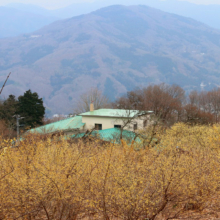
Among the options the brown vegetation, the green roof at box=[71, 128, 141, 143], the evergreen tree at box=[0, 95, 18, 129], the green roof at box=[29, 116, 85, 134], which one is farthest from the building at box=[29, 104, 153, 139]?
the brown vegetation

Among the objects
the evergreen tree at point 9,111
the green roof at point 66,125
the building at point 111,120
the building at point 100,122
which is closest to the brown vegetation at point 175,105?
the building at point 111,120

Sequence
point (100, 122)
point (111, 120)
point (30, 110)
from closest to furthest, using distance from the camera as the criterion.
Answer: point (111, 120), point (100, 122), point (30, 110)

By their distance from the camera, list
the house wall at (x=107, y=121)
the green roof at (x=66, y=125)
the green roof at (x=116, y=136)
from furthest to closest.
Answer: the green roof at (x=66, y=125) < the house wall at (x=107, y=121) < the green roof at (x=116, y=136)

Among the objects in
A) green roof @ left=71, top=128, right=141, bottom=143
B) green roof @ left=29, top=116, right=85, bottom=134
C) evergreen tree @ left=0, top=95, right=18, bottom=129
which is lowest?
Answer: green roof @ left=71, top=128, right=141, bottom=143

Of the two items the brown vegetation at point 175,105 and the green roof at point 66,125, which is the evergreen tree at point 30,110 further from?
the brown vegetation at point 175,105

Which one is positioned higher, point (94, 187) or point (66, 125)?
point (66, 125)

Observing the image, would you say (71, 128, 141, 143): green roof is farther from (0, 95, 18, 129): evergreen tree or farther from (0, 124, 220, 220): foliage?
(0, 95, 18, 129): evergreen tree

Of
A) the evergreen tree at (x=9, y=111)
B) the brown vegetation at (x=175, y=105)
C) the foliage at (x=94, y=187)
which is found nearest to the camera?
the foliage at (x=94, y=187)

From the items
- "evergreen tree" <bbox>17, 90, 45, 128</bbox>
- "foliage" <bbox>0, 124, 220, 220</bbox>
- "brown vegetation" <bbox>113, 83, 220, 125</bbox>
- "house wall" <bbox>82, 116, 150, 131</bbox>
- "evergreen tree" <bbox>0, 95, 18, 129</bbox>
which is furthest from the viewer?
"brown vegetation" <bbox>113, 83, 220, 125</bbox>

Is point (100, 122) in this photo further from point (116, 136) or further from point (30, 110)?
point (30, 110)

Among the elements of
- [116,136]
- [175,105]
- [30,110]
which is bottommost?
[116,136]

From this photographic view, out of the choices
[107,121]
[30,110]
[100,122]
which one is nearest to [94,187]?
[107,121]

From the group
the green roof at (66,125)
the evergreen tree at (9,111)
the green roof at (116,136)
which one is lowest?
the green roof at (116,136)

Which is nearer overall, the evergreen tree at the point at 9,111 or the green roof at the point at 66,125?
the green roof at the point at 66,125
